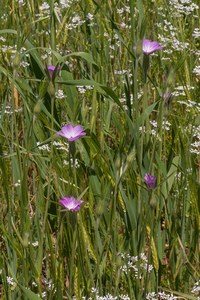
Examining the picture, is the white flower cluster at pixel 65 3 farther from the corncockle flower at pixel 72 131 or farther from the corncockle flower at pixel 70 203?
the corncockle flower at pixel 70 203

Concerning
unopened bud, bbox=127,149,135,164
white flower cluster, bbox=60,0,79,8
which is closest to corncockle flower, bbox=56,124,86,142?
unopened bud, bbox=127,149,135,164

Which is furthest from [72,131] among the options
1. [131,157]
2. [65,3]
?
[65,3]

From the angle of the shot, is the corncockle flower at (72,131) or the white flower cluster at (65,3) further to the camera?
the white flower cluster at (65,3)

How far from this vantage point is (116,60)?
1669mm

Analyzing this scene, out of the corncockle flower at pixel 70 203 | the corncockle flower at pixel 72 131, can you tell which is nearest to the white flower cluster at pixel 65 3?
the corncockle flower at pixel 72 131

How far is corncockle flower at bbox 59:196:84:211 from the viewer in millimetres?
633

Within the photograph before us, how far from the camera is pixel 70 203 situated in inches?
25.9

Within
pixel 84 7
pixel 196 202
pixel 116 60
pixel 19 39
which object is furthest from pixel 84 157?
pixel 84 7

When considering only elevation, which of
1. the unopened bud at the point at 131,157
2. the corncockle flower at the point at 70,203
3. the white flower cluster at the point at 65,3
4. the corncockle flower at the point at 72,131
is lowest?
the corncockle flower at the point at 70,203

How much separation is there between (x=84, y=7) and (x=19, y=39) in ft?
3.89

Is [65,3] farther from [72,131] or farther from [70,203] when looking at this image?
[70,203]

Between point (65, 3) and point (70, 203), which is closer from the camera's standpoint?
point (70, 203)

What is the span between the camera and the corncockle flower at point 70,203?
2.08ft

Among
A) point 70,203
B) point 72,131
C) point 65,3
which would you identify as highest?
point 65,3
